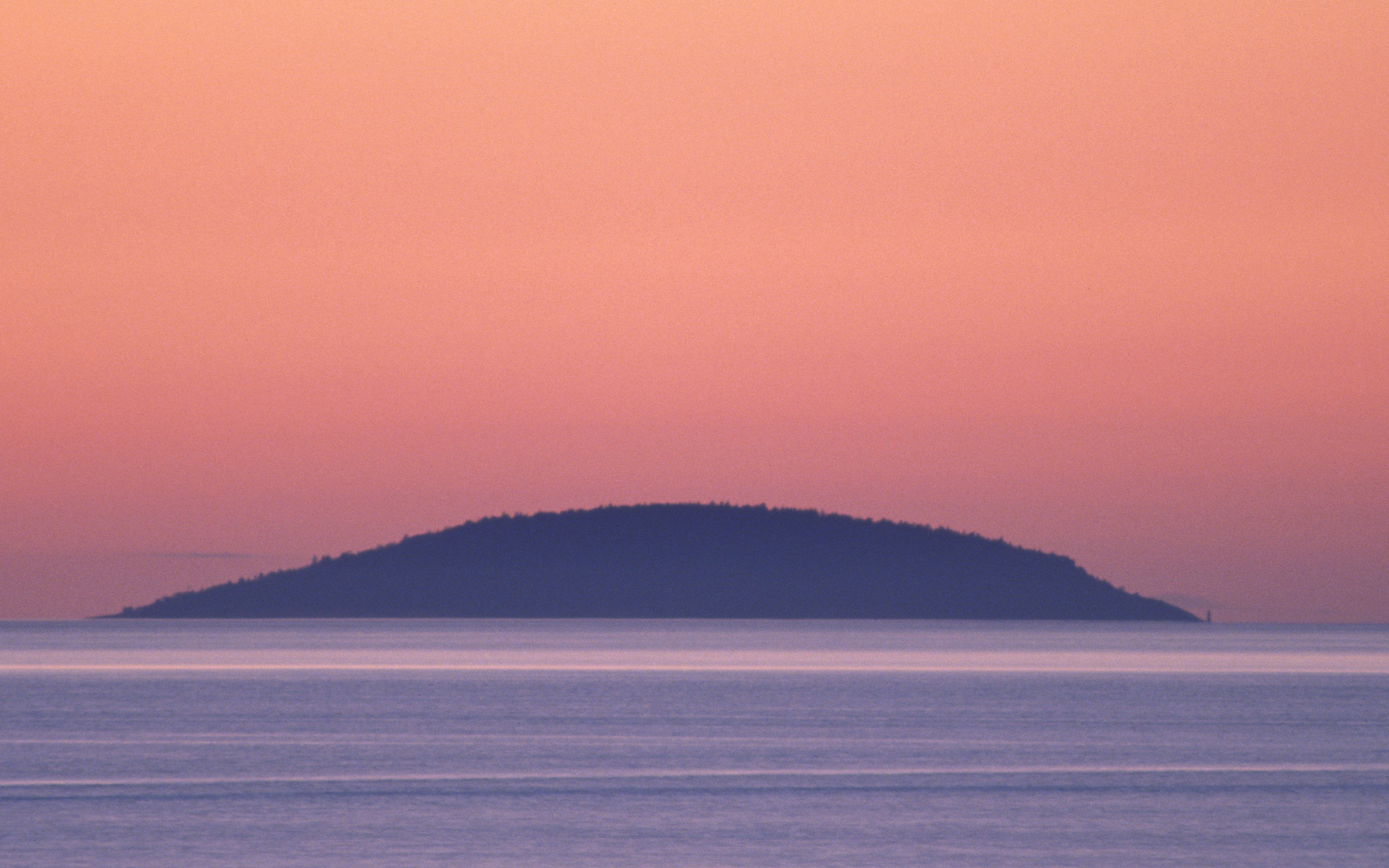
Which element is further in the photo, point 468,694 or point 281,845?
point 468,694

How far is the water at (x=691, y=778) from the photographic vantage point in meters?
23.8

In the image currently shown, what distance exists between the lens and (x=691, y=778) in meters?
34.0

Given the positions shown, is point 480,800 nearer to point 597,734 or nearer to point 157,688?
point 597,734

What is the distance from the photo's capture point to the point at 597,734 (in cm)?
4666

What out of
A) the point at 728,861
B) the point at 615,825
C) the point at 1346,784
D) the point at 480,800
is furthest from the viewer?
the point at 1346,784

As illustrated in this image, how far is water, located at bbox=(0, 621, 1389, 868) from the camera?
78.0 ft

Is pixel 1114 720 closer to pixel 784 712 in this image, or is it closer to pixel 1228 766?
pixel 784 712

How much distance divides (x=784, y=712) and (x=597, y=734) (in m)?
12.7

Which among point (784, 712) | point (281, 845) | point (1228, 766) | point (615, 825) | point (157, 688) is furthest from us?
point (157, 688)

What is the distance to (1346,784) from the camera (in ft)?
107

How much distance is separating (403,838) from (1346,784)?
16.7 m

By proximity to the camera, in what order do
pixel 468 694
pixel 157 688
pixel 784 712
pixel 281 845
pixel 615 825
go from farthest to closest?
pixel 157 688 < pixel 468 694 < pixel 784 712 < pixel 615 825 < pixel 281 845

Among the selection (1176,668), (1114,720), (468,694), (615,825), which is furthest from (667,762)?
(1176,668)

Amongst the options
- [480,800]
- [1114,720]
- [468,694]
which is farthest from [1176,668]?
[480,800]
